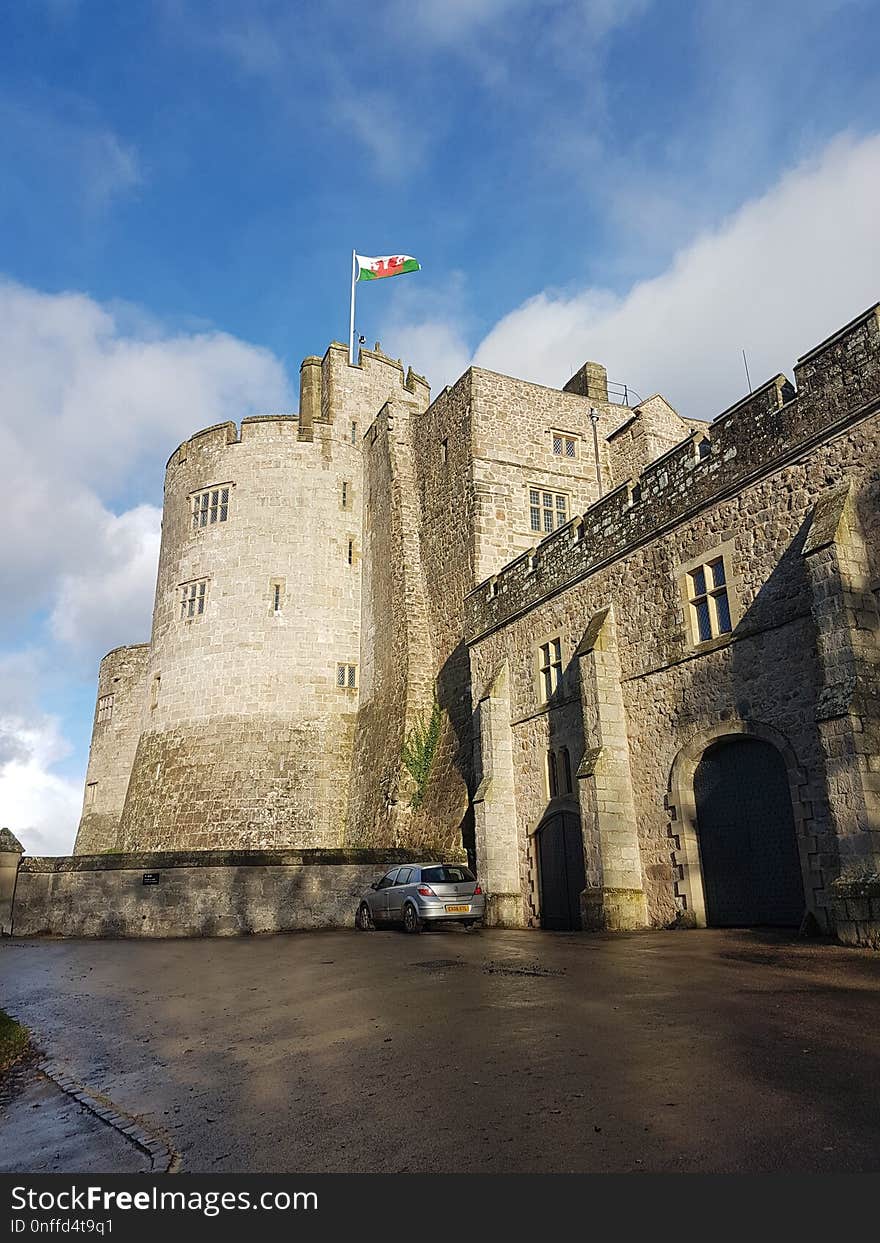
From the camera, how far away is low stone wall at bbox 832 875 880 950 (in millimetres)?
9359

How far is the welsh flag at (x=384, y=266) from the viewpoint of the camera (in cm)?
3706

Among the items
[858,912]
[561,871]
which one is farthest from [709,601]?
[561,871]

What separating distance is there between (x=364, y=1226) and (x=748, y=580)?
38.0 ft

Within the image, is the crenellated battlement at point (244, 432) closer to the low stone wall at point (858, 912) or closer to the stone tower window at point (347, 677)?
the stone tower window at point (347, 677)

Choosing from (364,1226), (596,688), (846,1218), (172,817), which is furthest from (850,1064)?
(172,817)

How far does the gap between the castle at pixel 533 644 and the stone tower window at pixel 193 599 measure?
170 mm

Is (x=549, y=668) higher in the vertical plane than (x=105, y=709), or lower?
lower

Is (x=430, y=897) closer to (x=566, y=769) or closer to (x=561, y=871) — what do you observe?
(x=561, y=871)

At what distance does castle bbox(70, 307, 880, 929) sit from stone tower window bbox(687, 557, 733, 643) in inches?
2.6

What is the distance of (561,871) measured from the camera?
17344mm

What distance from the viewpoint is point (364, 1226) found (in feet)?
10.6

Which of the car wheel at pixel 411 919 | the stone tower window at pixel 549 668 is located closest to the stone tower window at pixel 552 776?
the stone tower window at pixel 549 668

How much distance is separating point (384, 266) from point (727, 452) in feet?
93.6

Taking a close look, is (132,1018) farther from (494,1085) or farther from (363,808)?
(363,808)
